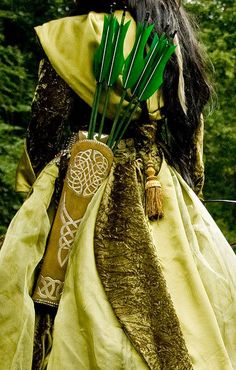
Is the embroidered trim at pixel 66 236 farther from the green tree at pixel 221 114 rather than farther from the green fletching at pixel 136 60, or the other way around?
the green tree at pixel 221 114

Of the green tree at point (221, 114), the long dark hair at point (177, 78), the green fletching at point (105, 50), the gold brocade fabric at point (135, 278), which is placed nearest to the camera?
the gold brocade fabric at point (135, 278)

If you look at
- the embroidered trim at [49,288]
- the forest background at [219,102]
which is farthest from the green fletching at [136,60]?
the forest background at [219,102]

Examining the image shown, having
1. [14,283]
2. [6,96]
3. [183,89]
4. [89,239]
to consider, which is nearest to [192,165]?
[183,89]

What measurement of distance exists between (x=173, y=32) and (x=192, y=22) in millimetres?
293

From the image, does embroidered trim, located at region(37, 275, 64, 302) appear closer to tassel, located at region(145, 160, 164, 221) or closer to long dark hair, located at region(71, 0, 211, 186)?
tassel, located at region(145, 160, 164, 221)

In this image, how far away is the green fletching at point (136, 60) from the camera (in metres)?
2.24

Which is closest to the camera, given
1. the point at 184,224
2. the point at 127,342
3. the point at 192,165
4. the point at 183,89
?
the point at 127,342

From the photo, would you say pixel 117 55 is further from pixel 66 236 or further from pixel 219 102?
A: pixel 219 102

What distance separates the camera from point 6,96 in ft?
23.9

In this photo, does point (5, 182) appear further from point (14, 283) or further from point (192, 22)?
point (14, 283)

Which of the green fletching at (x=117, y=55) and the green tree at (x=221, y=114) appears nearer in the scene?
the green fletching at (x=117, y=55)

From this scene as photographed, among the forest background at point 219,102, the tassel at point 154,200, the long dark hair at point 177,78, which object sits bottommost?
the forest background at point 219,102

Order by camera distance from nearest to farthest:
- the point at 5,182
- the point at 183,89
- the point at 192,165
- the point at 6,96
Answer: the point at 183,89 < the point at 192,165 < the point at 5,182 < the point at 6,96

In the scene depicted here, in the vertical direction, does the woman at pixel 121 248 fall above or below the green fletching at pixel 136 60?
below
